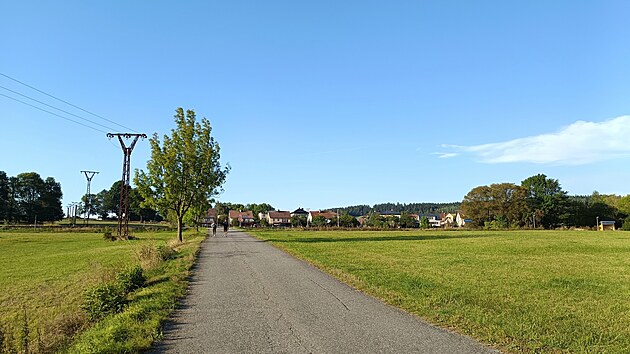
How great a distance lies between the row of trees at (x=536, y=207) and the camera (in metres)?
107

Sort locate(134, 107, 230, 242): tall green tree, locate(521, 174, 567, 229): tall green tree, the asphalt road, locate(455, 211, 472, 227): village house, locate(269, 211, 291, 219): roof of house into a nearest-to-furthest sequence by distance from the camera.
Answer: the asphalt road → locate(134, 107, 230, 242): tall green tree → locate(521, 174, 567, 229): tall green tree → locate(455, 211, 472, 227): village house → locate(269, 211, 291, 219): roof of house

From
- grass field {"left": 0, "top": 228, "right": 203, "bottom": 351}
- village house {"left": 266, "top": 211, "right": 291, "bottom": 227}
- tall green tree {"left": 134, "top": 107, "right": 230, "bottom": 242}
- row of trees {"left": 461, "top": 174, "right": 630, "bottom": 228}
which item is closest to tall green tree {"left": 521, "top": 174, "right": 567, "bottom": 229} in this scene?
row of trees {"left": 461, "top": 174, "right": 630, "bottom": 228}

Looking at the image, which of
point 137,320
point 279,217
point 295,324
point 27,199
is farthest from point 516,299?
point 279,217

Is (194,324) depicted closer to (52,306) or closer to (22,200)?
(52,306)

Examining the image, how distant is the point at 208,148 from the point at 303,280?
2526cm

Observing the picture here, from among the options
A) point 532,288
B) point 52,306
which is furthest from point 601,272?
point 52,306

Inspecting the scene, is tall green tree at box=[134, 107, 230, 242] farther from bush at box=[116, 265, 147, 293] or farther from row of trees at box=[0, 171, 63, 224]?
row of trees at box=[0, 171, 63, 224]

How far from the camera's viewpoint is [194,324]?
7.76m

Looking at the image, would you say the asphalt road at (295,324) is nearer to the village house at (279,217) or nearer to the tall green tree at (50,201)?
the tall green tree at (50,201)

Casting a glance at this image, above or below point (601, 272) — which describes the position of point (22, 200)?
above

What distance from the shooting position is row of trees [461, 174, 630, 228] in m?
107

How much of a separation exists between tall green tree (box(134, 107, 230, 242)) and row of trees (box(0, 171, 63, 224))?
246 ft

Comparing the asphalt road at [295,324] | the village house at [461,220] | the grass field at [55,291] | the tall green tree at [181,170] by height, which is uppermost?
the tall green tree at [181,170]

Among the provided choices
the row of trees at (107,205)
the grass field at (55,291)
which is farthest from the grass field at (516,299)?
the row of trees at (107,205)
